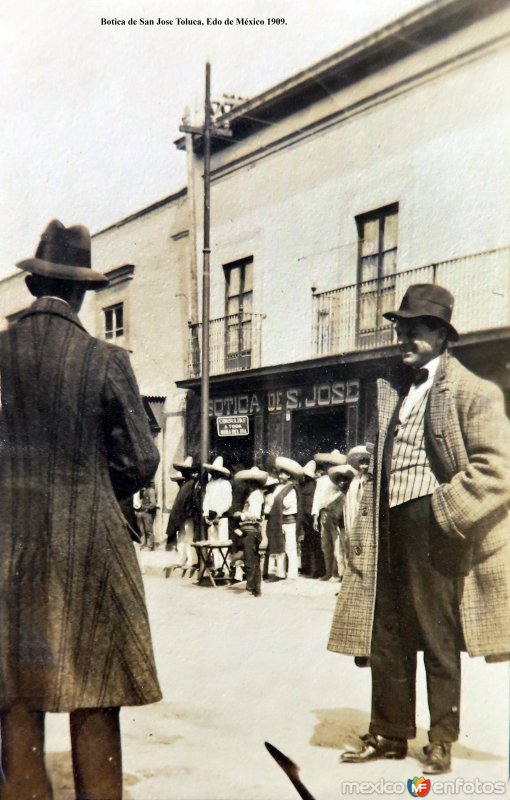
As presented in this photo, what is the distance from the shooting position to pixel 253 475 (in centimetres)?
396

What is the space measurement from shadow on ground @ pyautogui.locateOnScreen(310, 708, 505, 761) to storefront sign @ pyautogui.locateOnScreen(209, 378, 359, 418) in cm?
122

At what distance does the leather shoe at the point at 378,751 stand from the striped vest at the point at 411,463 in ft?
2.81

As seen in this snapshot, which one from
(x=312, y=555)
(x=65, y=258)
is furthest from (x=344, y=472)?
(x=312, y=555)

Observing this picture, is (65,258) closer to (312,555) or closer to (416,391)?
(416,391)

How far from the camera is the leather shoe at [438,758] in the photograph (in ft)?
9.36

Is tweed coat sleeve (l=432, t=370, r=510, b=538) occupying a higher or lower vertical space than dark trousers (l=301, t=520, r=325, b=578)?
higher

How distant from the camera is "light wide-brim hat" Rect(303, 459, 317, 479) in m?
4.05

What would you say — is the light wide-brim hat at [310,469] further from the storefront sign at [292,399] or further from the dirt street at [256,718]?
the dirt street at [256,718]

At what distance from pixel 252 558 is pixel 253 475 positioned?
1.19 m

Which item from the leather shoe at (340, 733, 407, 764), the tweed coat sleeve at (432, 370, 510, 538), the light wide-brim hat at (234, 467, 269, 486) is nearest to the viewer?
the tweed coat sleeve at (432, 370, 510, 538)

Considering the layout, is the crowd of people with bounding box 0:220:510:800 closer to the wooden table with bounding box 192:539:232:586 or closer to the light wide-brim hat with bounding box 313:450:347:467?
the light wide-brim hat with bounding box 313:450:347:467

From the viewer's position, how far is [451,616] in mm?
2838

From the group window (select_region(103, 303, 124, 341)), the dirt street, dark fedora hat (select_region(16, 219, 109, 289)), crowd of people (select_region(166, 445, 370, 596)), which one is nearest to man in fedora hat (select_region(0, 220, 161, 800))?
dark fedora hat (select_region(16, 219, 109, 289))

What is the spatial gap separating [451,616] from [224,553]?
1907mm
